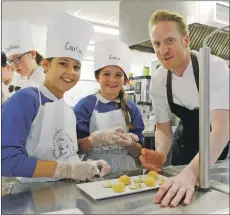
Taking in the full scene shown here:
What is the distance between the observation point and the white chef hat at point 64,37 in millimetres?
994

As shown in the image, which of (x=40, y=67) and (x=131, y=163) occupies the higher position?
(x=40, y=67)

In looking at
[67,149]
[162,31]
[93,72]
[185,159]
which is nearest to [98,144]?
[67,149]

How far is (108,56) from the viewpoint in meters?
1.22

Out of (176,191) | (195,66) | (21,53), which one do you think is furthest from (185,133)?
(21,53)

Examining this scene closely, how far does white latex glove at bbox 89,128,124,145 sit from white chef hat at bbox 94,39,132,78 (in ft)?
1.05

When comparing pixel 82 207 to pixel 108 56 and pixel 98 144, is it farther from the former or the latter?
pixel 108 56

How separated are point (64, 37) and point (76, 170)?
0.53m

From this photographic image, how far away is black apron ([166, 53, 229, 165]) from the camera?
1155mm

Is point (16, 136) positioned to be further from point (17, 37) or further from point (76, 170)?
point (17, 37)

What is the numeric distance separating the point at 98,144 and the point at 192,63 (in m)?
0.57

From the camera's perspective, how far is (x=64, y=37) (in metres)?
1.01

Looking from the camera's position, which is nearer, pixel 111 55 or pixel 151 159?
pixel 151 159

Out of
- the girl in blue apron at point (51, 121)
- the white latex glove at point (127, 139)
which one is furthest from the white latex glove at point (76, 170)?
the white latex glove at point (127, 139)

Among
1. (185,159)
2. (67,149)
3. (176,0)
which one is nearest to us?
(67,149)
